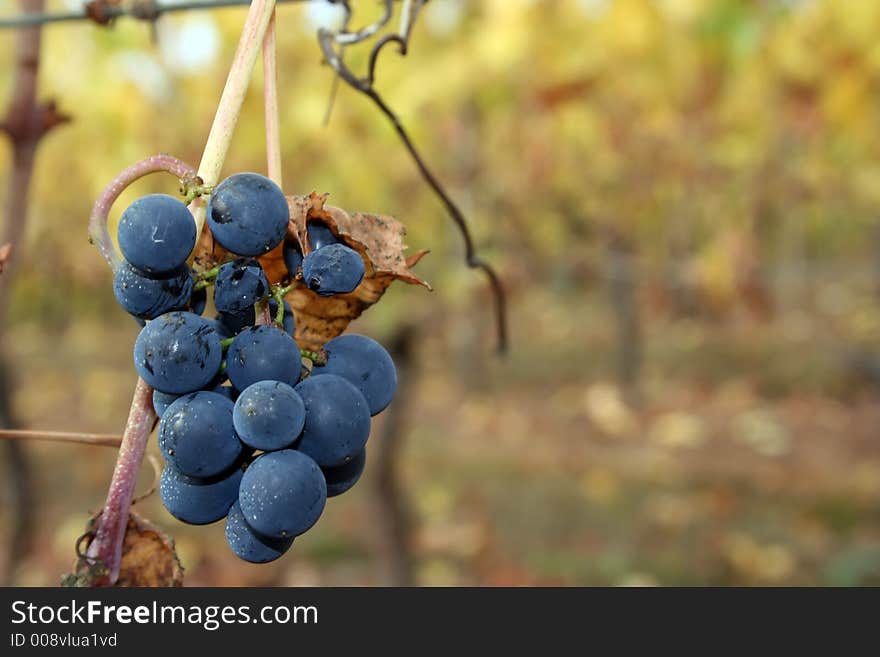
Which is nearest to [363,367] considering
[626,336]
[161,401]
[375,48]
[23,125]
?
[161,401]

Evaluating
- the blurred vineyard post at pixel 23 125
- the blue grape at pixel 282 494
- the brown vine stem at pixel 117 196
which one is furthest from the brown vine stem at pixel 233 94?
the blurred vineyard post at pixel 23 125

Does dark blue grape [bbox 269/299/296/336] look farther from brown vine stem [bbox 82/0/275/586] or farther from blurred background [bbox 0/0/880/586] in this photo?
blurred background [bbox 0/0/880/586]

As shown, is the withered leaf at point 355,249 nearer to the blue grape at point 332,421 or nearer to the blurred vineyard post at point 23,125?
the blue grape at point 332,421

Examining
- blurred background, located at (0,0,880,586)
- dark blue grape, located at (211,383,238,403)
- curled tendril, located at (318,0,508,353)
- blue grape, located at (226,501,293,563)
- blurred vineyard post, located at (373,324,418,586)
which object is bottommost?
blue grape, located at (226,501,293,563)

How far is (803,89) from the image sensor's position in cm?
→ 507

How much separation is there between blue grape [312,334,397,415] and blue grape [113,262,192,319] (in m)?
0.14

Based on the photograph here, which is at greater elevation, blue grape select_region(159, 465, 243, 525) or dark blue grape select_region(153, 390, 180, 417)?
dark blue grape select_region(153, 390, 180, 417)

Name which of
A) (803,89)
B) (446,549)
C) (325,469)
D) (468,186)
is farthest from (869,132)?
(325,469)

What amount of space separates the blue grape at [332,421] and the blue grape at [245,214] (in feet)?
0.42

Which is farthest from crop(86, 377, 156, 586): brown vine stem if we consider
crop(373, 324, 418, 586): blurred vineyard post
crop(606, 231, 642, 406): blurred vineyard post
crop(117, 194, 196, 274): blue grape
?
crop(606, 231, 642, 406): blurred vineyard post

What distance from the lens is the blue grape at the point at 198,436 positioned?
646 mm

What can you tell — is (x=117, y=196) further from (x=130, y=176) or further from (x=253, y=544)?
(x=253, y=544)

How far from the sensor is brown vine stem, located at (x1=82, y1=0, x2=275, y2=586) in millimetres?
608
